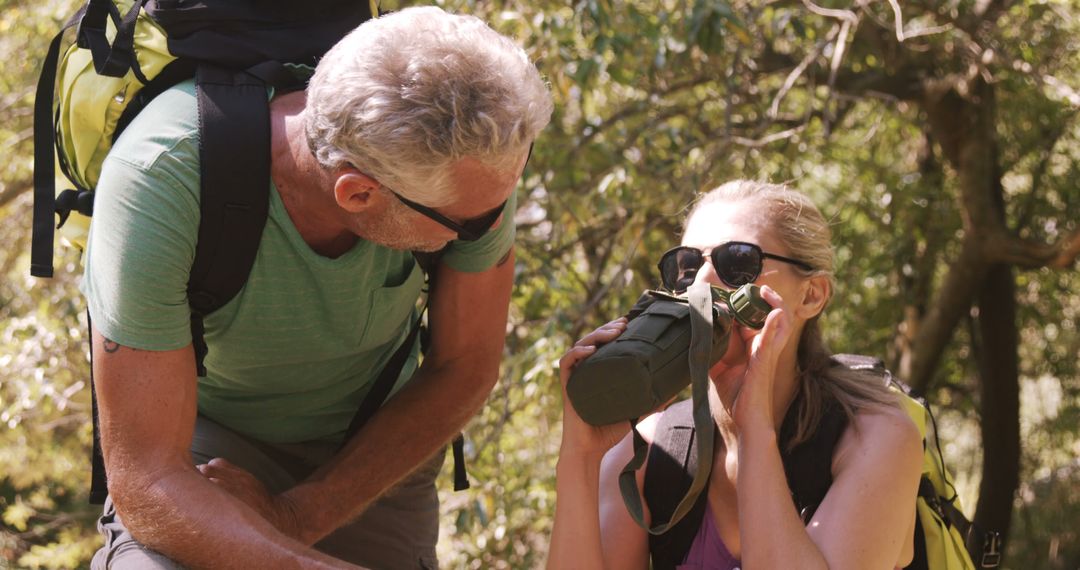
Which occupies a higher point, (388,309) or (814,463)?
(388,309)

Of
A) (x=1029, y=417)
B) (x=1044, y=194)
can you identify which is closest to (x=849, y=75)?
(x=1044, y=194)

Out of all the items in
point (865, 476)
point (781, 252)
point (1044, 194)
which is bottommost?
point (1044, 194)

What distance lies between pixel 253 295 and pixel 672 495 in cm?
95

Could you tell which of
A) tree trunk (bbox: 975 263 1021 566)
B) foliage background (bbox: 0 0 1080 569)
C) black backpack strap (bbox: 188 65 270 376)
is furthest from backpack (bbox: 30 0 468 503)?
tree trunk (bbox: 975 263 1021 566)

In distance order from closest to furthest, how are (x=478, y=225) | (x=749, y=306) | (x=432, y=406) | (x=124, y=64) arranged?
(x=124, y=64) → (x=478, y=225) → (x=749, y=306) → (x=432, y=406)

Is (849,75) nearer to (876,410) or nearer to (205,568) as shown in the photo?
(876,410)

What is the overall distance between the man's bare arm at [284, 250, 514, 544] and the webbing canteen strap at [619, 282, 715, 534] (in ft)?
1.42

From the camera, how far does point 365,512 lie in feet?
8.43

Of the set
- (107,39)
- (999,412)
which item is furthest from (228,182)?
(999,412)

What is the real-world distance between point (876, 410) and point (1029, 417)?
517cm

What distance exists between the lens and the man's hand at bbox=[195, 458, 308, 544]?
7.06 ft

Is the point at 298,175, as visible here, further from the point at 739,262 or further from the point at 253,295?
the point at 739,262

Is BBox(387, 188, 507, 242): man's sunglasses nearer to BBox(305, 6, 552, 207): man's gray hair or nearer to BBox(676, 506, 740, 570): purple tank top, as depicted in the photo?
BBox(305, 6, 552, 207): man's gray hair

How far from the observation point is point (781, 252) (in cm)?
250
